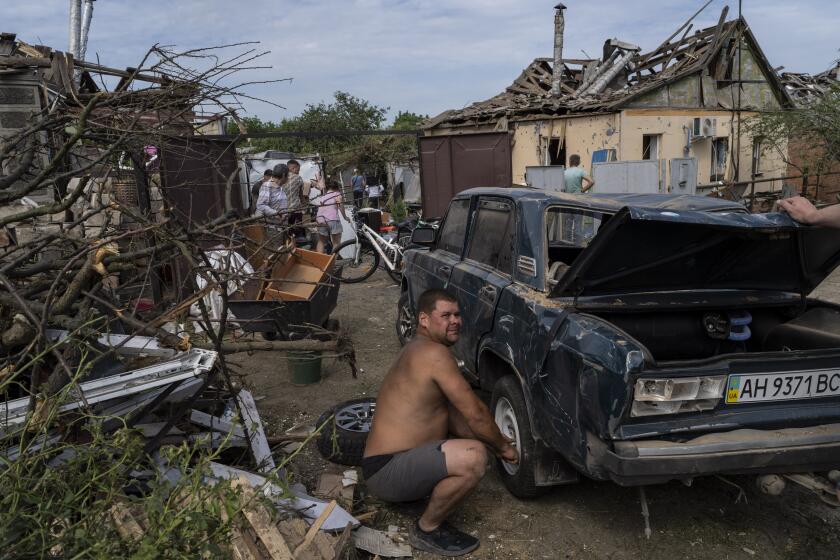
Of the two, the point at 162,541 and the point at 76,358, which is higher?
the point at 76,358

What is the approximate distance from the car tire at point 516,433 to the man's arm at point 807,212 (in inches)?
68.5

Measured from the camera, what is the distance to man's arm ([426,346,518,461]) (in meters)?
3.02

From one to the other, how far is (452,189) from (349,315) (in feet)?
16.9

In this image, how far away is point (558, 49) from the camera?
16.7m

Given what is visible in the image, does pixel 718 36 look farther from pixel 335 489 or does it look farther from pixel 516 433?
pixel 335 489

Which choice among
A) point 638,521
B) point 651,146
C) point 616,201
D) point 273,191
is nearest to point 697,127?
point 651,146

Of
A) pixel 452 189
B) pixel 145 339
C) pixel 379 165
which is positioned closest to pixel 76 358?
pixel 145 339

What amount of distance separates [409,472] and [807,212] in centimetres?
246

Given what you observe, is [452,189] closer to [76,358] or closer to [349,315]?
[349,315]

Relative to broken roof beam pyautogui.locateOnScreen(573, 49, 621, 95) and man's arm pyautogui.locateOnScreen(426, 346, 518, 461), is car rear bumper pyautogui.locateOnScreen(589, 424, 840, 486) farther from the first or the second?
broken roof beam pyautogui.locateOnScreen(573, 49, 621, 95)

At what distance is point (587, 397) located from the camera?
109 inches

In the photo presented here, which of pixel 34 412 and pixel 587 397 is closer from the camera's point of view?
pixel 34 412

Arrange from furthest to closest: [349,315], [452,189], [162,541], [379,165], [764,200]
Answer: [379,165] < [764,200] < [452,189] < [349,315] < [162,541]

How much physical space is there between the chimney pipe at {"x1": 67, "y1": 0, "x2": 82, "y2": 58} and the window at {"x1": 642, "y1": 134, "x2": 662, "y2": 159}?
43.0ft
